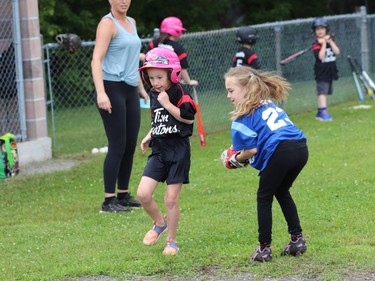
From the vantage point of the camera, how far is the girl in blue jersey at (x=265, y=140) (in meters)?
5.87

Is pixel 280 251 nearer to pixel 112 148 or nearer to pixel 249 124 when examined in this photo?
pixel 249 124

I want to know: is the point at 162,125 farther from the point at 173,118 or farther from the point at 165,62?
the point at 165,62

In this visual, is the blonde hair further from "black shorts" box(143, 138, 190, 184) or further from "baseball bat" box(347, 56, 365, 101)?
"baseball bat" box(347, 56, 365, 101)

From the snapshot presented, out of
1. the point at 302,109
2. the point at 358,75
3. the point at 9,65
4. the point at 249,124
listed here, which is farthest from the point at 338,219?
the point at 358,75

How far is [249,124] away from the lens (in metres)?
5.91

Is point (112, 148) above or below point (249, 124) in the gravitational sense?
below

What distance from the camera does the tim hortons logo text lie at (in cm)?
644

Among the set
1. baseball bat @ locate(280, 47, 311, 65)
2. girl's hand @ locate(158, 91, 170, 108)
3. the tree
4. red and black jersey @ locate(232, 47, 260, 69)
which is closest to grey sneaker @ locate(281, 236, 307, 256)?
girl's hand @ locate(158, 91, 170, 108)

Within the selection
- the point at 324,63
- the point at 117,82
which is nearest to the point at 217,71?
the point at 324,63

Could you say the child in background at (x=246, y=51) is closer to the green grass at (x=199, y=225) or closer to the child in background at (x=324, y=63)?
the green grass at (x=199, y=225)

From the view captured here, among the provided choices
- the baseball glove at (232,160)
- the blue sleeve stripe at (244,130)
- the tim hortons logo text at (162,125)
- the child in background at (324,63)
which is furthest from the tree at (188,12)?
the blue sleeve stripe at (244,130)

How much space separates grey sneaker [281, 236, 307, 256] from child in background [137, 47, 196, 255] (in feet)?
2.75

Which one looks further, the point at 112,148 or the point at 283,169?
the point at 112,148

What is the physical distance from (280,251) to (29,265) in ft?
6.02
